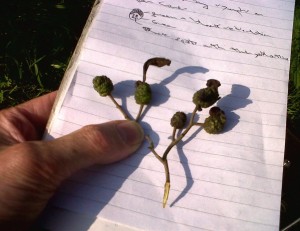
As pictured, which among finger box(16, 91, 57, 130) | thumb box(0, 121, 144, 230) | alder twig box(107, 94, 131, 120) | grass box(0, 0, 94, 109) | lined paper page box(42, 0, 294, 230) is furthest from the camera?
grass box(0, 0, 94, 109)

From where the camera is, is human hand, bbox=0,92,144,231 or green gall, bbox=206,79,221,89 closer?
human hand, bbox=0,92,144,231

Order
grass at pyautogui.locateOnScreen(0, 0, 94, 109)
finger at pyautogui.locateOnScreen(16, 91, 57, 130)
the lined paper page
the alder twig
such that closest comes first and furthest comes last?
the lined paper page → the alder twig → finger at pyautogui.locateOnScreen(16, 91, 57, 130) → grass at pyautogui.locateOnScreen(0, 0, 94, 109)

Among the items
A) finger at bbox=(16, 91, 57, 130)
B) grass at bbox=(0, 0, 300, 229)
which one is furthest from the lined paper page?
grass at bbox=(0, 0, 300, 229)

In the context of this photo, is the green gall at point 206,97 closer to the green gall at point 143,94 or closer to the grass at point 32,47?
the green gall at point 143,94

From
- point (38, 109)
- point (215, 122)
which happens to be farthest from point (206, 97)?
point (38, 109)

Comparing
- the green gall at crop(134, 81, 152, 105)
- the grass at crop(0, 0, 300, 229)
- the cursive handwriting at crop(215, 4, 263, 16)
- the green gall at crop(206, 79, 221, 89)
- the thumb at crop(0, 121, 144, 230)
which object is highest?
the cursive handwriting at crop(215, 4, 263, 16)

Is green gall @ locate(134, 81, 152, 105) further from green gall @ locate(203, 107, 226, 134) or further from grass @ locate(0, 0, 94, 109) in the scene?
grass @ locate(0, 0, 94, 109)

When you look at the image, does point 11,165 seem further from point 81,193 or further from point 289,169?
point 289,169

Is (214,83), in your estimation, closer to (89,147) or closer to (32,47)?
(89,147)
